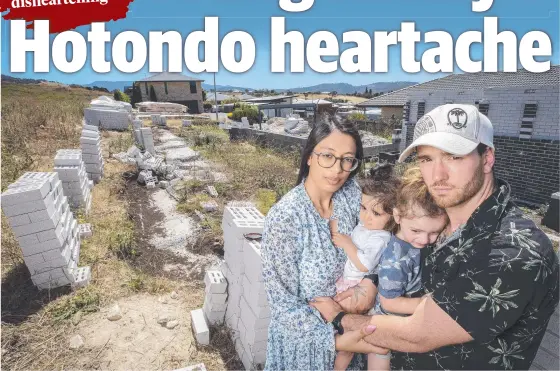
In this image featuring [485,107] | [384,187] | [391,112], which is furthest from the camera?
[391,112]

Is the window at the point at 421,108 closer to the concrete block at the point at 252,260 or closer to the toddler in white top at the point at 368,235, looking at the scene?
the concrete block at the point at 252,260

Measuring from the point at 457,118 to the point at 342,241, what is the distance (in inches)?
34.7

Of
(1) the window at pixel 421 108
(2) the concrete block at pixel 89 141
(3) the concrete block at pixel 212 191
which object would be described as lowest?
(3) the concrete block at pixel 212 191

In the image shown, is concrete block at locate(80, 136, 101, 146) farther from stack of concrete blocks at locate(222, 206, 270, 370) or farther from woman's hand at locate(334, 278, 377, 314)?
woman's hand at locate(334, 278, 377, 314)

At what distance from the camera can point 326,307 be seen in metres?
1.66

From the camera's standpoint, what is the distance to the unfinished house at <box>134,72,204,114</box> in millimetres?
38250

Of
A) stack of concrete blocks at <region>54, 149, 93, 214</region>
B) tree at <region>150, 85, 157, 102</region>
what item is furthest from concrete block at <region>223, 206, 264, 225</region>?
tree at <region>150, 85, 157, 102</region>

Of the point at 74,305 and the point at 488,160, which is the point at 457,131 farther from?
the point at 74,305

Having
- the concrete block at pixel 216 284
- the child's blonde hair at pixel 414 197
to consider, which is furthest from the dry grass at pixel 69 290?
the child's blonde hair at pixel 414 197

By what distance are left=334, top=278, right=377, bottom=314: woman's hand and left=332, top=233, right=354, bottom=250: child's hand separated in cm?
22

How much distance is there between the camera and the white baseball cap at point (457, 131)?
145 centimetres

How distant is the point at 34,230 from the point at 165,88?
38839 mm

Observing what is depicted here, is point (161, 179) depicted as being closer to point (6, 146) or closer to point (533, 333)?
point (6, 146)

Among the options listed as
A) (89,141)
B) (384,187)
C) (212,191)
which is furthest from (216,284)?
(89,141)
